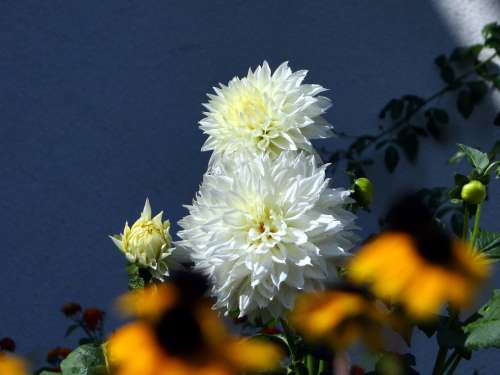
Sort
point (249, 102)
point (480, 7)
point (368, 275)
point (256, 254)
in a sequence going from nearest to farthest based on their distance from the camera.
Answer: point (368, 275), point (256, 254), point (249, 102), point (480, 7)

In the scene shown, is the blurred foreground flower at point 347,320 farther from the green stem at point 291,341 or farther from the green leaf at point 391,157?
the green leaf at point 391,157

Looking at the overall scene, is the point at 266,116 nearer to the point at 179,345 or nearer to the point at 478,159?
the point at 478,159

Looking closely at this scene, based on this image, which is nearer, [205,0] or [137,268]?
[137,268]

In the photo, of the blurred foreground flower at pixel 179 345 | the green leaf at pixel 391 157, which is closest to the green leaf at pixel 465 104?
the green leaf at pixel 391 157

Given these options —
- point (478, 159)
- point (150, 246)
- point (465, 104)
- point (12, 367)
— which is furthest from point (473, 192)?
point (465, 104)

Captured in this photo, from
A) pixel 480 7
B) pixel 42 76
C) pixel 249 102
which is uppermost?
pixel 42 76

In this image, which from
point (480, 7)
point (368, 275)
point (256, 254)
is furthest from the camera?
point (480, 7)

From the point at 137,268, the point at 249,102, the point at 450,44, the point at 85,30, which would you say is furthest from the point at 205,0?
the point at 137,268

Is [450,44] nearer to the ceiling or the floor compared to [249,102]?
nearer to the ceiling

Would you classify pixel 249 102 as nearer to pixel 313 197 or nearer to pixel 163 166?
pixel 313 197

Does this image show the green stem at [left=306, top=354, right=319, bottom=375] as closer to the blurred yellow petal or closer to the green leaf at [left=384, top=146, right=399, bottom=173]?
the blurred yellow petal
